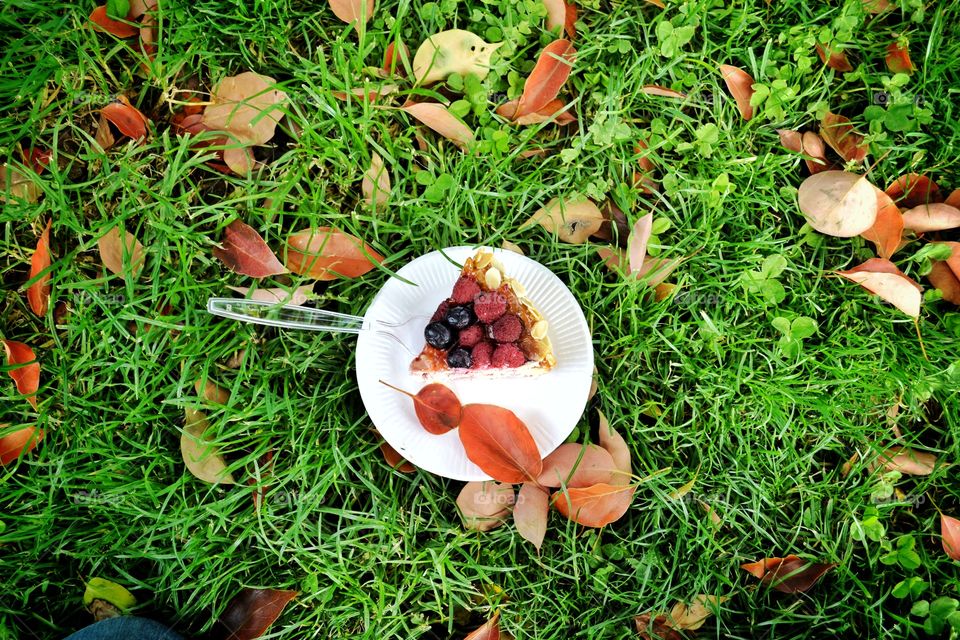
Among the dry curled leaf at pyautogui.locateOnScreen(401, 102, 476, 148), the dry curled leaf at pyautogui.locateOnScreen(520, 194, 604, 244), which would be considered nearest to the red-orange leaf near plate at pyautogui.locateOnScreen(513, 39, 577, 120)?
the dry curled leaf at pyautogui.locateOnScreen(401, 102, 476, 148)

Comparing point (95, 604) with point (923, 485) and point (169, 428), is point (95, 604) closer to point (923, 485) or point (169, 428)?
point (169, 428)

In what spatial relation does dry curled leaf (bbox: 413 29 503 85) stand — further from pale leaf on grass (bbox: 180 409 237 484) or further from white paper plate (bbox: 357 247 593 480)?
pale leaf on grass (bbox: 180 409 237 484)

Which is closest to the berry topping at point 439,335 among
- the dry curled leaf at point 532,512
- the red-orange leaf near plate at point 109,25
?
the dry curled leaf at point 532,512

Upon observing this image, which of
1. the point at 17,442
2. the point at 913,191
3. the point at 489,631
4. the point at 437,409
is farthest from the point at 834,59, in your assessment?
the point at 17,442

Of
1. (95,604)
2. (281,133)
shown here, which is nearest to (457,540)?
(95,604)

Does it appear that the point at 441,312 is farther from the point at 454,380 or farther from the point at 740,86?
the point at 740,86
